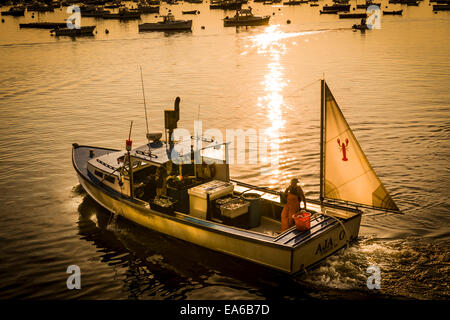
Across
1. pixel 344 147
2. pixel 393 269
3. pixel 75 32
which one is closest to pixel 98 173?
pixel 344 147

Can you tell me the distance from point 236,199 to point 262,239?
2.51 metres

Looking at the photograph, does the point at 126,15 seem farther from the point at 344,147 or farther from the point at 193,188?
the point at 344,147

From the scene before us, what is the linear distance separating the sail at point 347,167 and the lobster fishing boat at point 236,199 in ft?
0.11

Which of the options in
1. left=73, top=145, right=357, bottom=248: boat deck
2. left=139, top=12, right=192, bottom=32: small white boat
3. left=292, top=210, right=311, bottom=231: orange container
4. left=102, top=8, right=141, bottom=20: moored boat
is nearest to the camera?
left=73, top=145, right=357, bottom=248: boat deck

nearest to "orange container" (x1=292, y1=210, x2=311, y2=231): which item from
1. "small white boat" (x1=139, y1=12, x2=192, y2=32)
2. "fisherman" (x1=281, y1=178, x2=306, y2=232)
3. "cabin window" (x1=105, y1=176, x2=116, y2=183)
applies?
"fisherman" (x1=281, y1=178, x2=306, y2=232)

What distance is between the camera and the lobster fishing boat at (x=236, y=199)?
1420 centimetres

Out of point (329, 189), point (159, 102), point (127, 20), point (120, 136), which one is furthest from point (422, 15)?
point (329, 189)

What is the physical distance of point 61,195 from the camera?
73.9 ft

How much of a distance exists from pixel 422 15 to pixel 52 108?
123269mm

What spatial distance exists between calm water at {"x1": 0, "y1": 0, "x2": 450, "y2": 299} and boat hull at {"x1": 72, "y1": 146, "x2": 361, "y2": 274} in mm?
699

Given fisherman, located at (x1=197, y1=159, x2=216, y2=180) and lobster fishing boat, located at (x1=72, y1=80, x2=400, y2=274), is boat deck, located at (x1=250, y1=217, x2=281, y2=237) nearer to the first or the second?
lobster fishing boat, located at (x1=72, y1=80, x2=400, y2=274)

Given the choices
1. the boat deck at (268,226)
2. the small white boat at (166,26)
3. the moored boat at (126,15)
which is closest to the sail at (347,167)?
the boat deck at (268,226)

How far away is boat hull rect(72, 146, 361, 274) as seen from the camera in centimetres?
1365

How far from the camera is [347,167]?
48.5 feet
